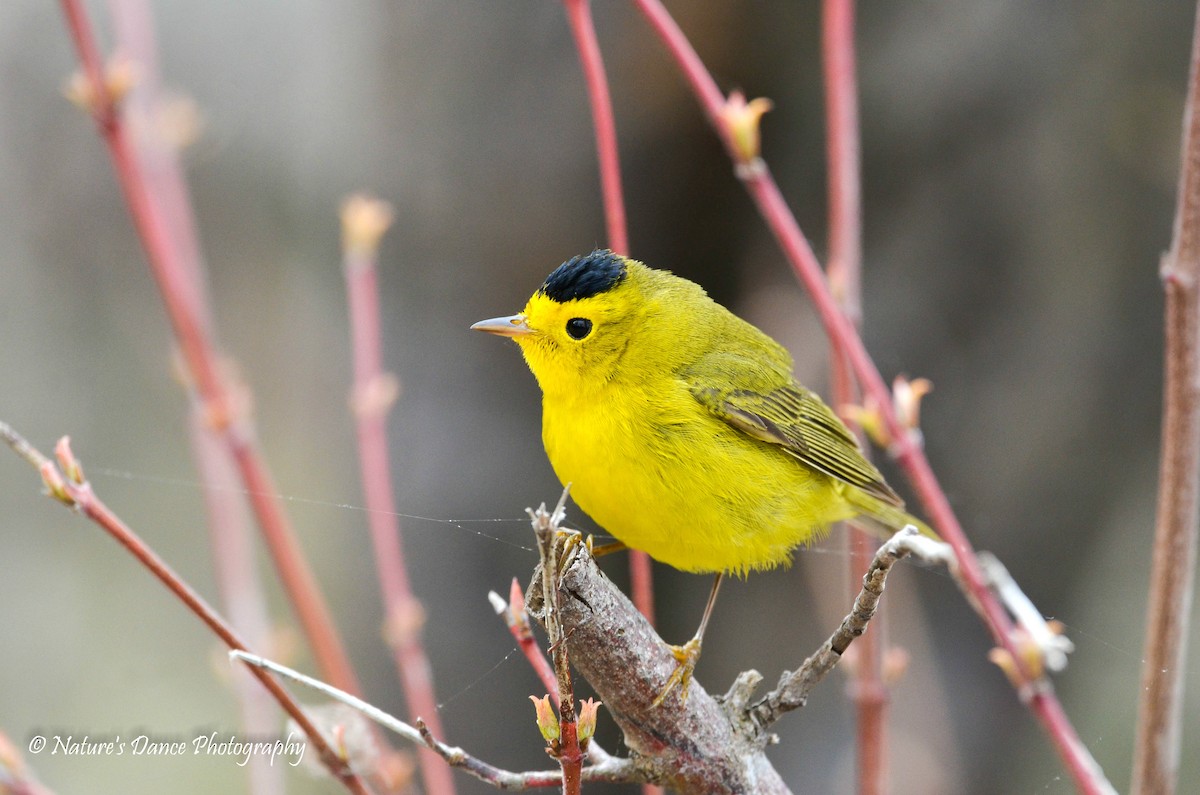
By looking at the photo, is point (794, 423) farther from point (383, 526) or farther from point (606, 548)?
point (383, 526)

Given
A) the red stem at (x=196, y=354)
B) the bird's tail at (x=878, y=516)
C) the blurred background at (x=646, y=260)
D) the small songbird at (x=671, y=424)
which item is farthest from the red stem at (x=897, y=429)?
the blurred background at (x=646, y=260)

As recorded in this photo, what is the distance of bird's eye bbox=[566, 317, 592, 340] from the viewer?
1692 mm

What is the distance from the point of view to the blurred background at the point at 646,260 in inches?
117

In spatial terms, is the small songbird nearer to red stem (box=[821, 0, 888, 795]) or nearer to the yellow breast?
the yellow breast

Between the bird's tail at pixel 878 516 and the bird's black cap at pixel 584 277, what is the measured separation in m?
0.67

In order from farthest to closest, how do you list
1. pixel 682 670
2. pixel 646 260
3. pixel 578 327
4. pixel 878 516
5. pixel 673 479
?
pixel 646 260 → pixel 878 516 → pixel 578 327 → pixel 673 479 → pixel 682 670

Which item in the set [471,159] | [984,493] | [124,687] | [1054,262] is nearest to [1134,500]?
[984,493]

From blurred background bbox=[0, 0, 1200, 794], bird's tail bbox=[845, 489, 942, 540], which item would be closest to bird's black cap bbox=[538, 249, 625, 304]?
bird's tail bbox=[845, 489, 942, 540]

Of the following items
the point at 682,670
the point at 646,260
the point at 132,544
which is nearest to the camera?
the point at 132,544

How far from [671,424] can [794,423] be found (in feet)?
1.21

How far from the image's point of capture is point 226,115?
12.2ft

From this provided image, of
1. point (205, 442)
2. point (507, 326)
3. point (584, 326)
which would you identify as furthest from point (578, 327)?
point (205, 442)

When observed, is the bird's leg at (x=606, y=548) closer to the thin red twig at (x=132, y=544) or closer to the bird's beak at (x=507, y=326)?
the bird's beak at (x=507, y=326)

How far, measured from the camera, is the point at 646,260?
303 centimetres
